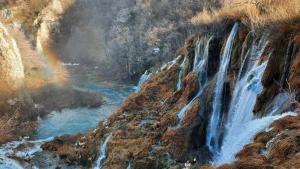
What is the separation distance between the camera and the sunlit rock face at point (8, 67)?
41750 millimetres

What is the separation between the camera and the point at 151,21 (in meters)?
A: 64.6

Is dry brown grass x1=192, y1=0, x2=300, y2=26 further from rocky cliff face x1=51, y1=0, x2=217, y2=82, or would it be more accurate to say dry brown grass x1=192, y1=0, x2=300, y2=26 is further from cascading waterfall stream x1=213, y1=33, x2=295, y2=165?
rocky cliff face x1=51, y1=0, x2=217, y2=82

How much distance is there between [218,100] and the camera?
707 inches

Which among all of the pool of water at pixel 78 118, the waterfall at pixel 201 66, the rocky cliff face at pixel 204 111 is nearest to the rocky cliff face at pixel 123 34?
the pool of water at pixel 78 118

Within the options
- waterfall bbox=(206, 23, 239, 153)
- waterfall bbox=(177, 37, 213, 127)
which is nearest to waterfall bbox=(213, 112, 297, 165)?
waterfall bbox=(206, 23, 239, 153)

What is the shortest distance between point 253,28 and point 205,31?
20.4 feet

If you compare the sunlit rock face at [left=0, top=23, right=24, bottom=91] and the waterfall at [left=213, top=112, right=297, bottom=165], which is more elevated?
the waterfall at [left=213, top=112, right=297, bottom=165]

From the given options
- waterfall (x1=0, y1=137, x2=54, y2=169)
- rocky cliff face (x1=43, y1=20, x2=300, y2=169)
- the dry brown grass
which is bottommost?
waterfall (x1=0, y1=137, x2=54, y2=169)

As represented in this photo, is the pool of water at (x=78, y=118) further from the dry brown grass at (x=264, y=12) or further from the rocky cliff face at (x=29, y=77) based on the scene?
the dry brown grass at (x=264, y=12)

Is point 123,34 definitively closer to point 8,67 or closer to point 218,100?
point 8,67

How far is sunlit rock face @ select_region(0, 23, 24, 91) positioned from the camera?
41750 mm

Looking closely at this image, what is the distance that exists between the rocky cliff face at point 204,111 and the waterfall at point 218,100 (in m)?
0.14

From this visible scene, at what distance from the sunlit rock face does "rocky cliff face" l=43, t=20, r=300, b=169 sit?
14704 mm

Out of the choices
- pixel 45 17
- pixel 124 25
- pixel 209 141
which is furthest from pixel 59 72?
pixel 209 141
